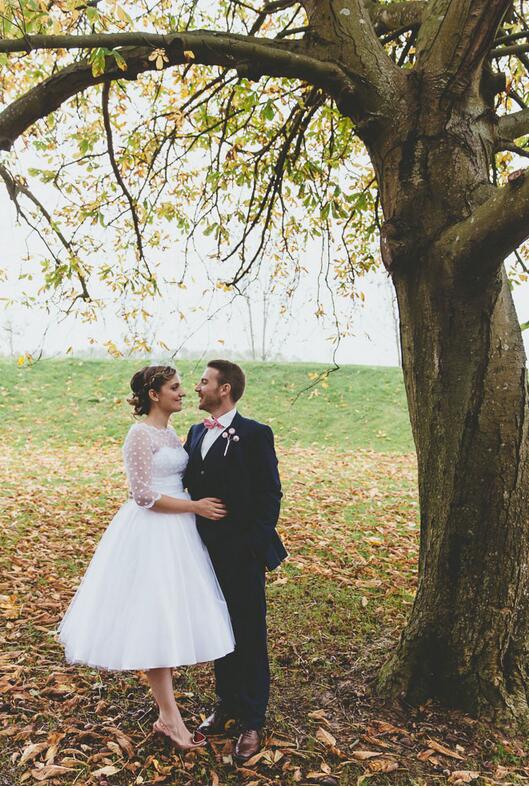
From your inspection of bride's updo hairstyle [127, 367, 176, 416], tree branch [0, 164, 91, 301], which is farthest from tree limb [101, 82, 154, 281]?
bride's updo hairstyle [127, 367, 176, 416]

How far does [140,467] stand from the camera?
3.55 metres

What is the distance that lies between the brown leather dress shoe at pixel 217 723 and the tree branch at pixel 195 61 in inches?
153

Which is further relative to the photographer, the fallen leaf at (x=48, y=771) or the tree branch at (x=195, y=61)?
the tree branch at (x=195, y=61)

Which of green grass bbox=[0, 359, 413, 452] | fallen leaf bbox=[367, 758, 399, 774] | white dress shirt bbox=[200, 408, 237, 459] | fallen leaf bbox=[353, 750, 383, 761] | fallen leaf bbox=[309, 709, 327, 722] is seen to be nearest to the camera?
fallen leaf bbox=[367, 758, 399, 774]

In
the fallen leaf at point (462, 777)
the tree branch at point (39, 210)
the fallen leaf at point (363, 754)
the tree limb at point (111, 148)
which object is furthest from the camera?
the tree branch at point (39, 210)

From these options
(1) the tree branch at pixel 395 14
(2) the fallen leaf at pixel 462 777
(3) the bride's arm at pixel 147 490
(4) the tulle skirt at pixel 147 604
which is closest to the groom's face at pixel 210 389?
(3) the bride's arm at pixel 147 490

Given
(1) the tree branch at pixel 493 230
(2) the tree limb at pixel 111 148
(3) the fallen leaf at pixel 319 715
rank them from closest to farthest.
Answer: (1) the tree branch at pixel 493 230 < (3) the fallen leaf at pixel 319 715 < (2) the tree limb at pixel 111 148

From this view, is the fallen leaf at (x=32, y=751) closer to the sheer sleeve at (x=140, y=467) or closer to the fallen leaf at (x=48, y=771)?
the fallen leaf at (x=48, y=771)

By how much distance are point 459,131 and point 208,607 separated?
3.34 metres

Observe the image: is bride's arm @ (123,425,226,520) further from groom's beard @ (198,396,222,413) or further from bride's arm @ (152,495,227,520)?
groom's beard @ (198,396,222,413)

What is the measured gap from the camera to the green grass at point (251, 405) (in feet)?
62.5

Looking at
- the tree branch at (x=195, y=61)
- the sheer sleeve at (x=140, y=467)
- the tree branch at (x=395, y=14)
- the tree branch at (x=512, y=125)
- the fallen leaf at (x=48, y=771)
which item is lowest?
the fallen leaf at (x=48, y=771)

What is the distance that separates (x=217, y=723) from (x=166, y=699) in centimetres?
53

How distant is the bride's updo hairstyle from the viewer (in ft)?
12.2
